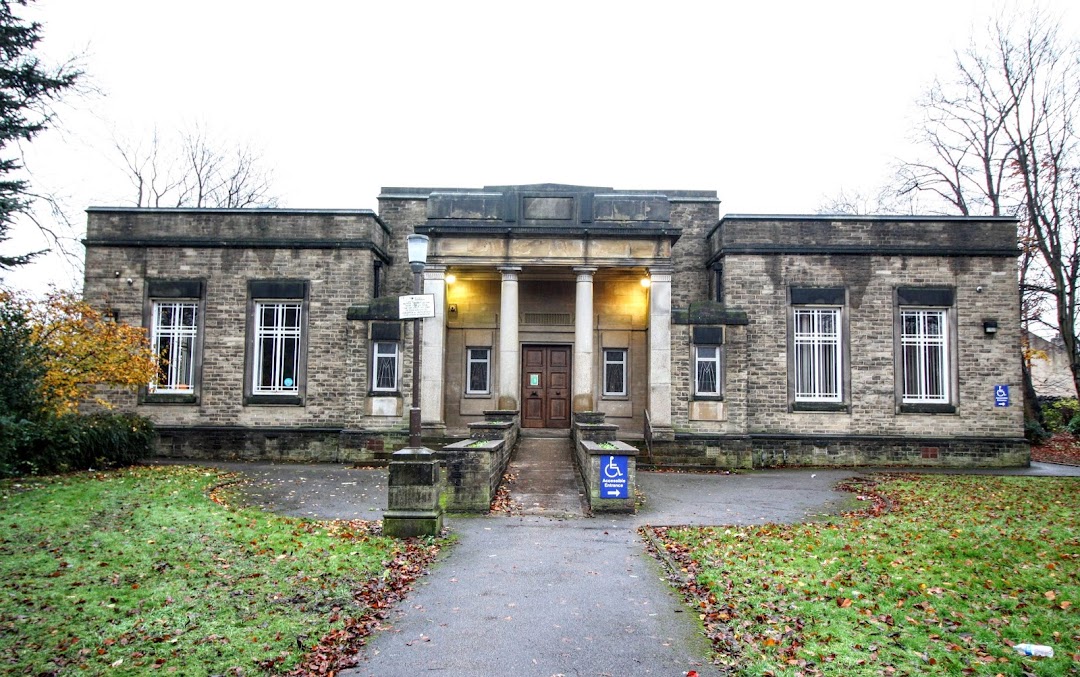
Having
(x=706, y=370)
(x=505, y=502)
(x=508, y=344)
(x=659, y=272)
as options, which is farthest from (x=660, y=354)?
(x=505, y=502)

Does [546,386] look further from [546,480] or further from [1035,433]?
[1035,433]

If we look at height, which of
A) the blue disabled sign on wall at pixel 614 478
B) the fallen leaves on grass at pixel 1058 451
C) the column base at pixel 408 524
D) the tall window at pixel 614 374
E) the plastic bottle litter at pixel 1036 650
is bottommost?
the fallen leaves on grass at pixel 1058 451

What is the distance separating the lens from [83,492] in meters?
10.8

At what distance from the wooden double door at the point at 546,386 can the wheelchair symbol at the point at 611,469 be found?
28.5 feet

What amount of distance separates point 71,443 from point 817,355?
16761mm

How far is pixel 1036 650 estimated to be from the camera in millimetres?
5207

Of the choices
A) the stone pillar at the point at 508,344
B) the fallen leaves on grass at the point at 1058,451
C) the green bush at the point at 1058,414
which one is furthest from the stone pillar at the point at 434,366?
the green bush at the point at 1058,414

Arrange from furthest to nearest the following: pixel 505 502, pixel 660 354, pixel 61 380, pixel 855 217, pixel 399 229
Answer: pixel 399 229
pixel 855 217
pixel 660 354
pixel 61 380
pixel 505 502

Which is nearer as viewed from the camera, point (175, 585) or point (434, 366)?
point (175, 585)

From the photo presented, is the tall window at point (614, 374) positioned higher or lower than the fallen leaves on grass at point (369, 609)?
higher

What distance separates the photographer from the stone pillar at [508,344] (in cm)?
1712

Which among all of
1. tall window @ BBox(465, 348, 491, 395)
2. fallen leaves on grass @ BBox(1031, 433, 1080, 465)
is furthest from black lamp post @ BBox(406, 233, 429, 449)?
fallen leaves on grass @ BBox(1031, 433, 1080, 465)

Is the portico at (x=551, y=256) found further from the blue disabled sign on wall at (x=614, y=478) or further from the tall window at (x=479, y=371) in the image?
the blue disabled sign on wall at (x=614, y=478)

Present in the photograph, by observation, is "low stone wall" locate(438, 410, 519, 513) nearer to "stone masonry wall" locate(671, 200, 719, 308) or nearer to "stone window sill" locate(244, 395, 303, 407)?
"stone window sill" locate(244, 395, 303, 407)
